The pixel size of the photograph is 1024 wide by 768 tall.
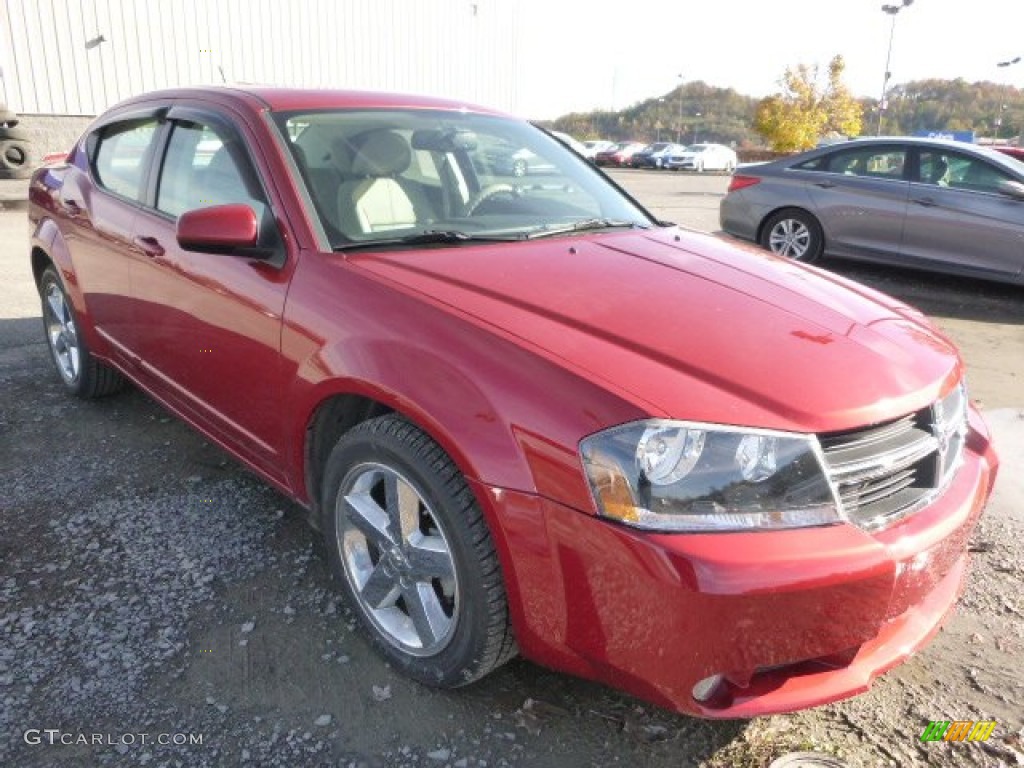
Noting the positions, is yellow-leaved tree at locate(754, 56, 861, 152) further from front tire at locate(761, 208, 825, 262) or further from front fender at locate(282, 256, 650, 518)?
front fender at locate(282, 256, 650, 518)

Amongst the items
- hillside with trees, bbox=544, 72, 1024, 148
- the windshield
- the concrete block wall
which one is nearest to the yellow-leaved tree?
hillside with trees, bbox=544, 72, 1024, 148

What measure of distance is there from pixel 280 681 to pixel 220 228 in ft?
4.52

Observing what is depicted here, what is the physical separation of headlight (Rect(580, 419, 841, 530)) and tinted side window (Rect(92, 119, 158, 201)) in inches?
106

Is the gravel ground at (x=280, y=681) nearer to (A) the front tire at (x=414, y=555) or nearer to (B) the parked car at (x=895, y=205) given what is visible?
(A) the front tire at (x=414, y=555)

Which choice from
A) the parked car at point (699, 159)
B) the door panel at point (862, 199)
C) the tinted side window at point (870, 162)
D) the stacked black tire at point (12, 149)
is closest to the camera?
Answer: the door panel at point (862, 199)

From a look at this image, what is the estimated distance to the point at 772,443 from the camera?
183cm

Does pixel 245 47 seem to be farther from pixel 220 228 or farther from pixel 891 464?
pixel 891 464

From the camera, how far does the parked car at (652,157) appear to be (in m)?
43.0

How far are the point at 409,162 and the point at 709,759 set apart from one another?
222 cm

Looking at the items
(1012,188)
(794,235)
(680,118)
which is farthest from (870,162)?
(680,118)

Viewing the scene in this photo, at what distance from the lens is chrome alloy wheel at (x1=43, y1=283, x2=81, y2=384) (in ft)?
14.3

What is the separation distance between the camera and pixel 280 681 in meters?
2.37

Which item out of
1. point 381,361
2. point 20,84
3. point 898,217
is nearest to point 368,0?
point 20,84

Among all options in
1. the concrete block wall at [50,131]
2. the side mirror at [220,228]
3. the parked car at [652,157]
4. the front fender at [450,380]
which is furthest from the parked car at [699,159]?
the front fender at [450,380]
